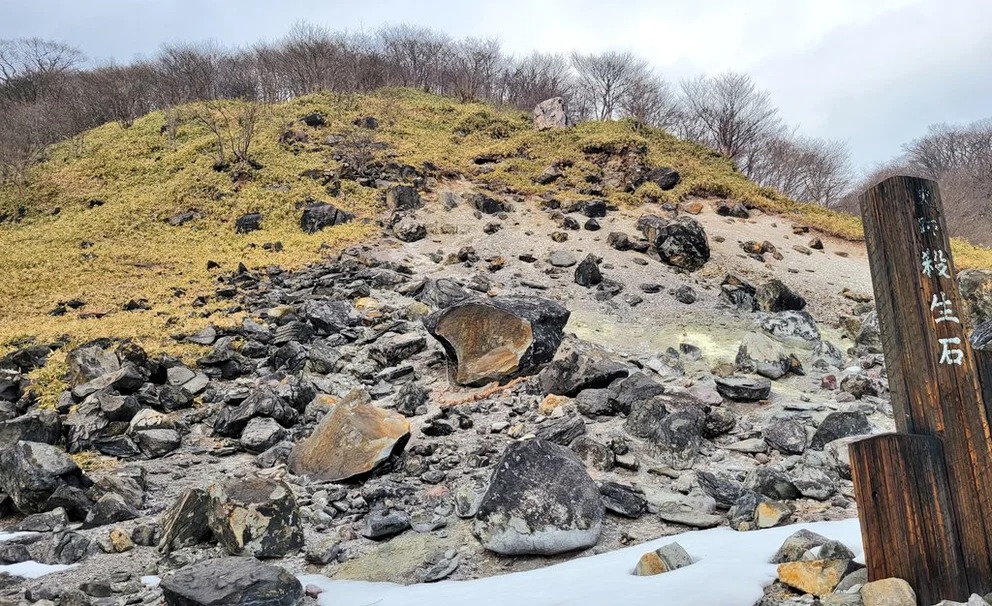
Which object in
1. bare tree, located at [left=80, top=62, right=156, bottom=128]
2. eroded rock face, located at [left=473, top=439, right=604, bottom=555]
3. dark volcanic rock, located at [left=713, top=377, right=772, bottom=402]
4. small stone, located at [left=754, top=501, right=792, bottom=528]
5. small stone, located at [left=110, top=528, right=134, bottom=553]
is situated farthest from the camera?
bare tree, located at [left=80, top=62, right=156, bottom=128]

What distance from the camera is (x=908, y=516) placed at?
213cm

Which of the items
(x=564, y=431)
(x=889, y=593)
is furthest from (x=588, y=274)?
(x=889, y=593)

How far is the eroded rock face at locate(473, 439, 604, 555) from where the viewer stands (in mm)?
3951

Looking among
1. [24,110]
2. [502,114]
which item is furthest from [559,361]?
[24,110]

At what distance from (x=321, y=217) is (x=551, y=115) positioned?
15537mm

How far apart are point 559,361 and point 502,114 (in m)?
28.9

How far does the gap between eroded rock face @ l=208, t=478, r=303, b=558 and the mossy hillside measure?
22.1 ft

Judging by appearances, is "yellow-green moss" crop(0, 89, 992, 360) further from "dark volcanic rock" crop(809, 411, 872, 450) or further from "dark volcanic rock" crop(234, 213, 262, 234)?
"dark volcanic rock" crop(809, 411, 872, 450)

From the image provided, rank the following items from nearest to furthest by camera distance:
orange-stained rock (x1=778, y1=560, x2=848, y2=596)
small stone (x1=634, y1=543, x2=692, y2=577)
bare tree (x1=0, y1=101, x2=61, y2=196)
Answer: orange-stained rock (x1=778, y1=560, x2=848, y2=596)
small stone (x1=634, y1=543, x2=692, y2=577)
bare tree (x1=0, y1=101, x2=61, y2=196)

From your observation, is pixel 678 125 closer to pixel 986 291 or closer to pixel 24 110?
pixel 986 291

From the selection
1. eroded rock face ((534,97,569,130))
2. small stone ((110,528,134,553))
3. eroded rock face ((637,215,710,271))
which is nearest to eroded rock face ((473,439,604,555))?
small stone ((110,528,134,553))

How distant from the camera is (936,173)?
4022 centimetres

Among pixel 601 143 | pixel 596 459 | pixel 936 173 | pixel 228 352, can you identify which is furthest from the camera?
pixel 936 173

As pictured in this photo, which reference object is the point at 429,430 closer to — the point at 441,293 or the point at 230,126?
the point at 441,293
